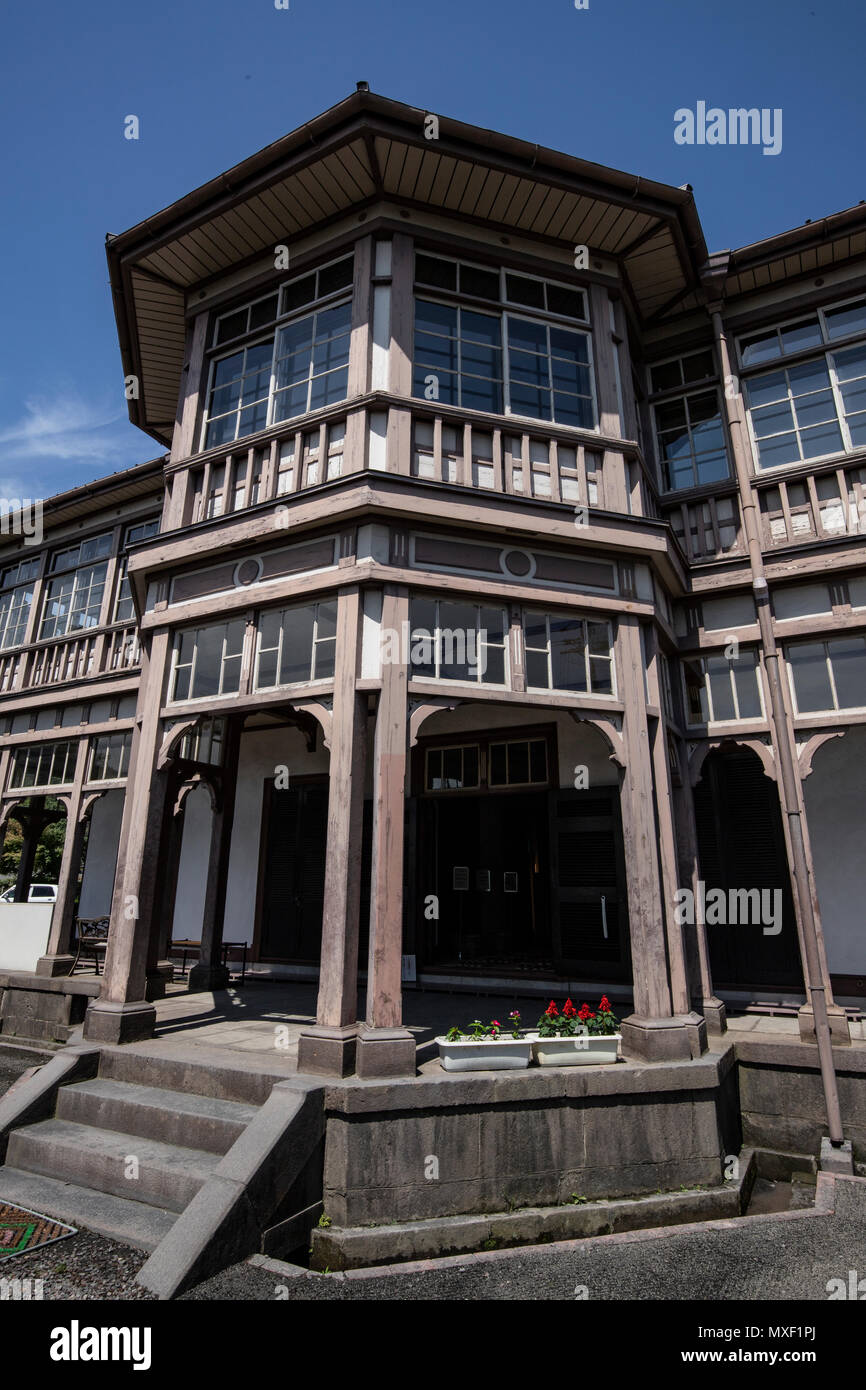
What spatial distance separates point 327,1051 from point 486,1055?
124cm

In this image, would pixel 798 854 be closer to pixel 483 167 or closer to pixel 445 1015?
pixel 445 1015

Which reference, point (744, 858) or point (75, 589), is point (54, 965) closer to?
point (75, 589)

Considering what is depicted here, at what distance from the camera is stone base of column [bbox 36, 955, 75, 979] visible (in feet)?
35.2

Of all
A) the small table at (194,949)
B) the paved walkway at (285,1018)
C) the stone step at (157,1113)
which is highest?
the small table at (194,949)

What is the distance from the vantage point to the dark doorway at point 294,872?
37.8 ft

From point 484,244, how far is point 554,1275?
941 cm

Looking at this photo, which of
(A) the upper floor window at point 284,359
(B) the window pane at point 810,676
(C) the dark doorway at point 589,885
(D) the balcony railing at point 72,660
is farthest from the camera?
(D) the balcony railing at point 72,660

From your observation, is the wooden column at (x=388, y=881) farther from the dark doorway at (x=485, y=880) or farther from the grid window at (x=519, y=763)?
Answer: the dark doorway at (x=485, y=880)

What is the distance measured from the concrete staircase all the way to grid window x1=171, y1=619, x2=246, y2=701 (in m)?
3.45

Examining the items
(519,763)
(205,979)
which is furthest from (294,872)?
→ (519,763)

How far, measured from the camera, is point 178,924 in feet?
41.5

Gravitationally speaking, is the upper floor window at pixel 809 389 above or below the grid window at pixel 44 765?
above

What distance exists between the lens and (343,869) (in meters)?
5.97

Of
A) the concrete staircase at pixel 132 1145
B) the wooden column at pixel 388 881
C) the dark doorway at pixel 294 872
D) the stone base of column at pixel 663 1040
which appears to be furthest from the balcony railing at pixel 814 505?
the concrete staircase at pixel 132 1145
